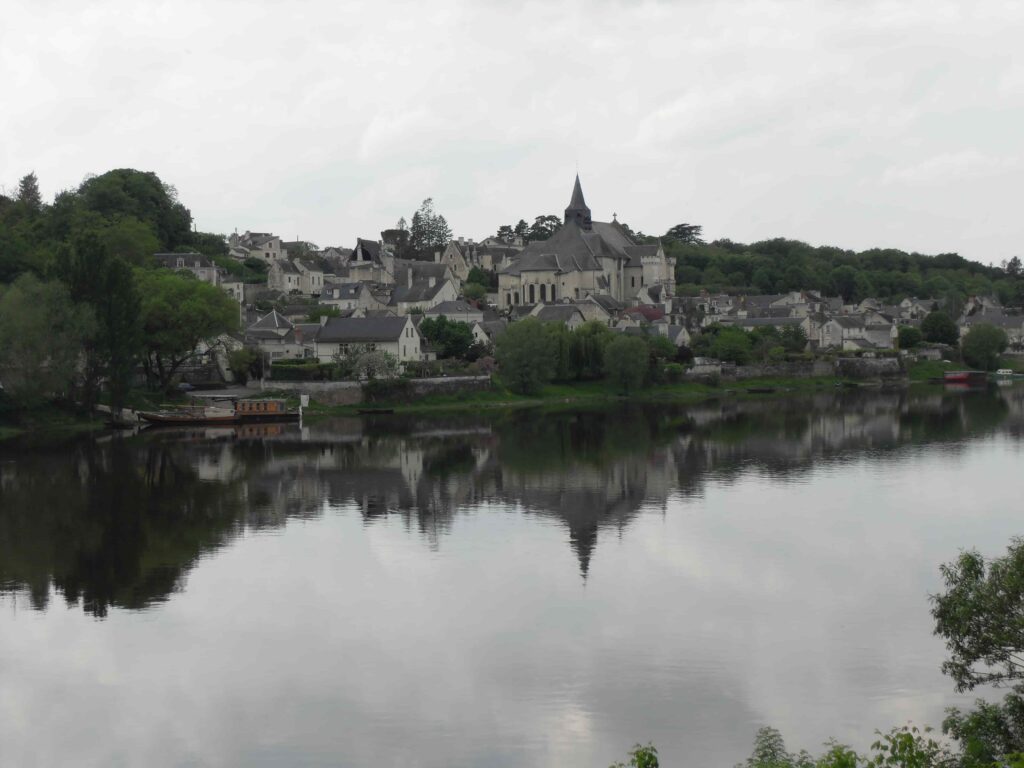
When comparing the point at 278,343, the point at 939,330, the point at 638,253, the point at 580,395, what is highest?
the point at 638,253

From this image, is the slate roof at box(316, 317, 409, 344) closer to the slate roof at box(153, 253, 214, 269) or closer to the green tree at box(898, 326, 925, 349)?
the slate roof at box(153, 253, 214, 269)

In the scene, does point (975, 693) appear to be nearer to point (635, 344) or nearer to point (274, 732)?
point (274, 732)

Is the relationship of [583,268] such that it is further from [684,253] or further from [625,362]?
[684,253]

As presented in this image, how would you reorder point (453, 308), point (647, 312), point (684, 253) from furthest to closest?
point (684, 253) < point (647, 312) < point (453, 308)

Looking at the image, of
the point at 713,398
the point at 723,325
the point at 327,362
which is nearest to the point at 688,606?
the point at 327,362

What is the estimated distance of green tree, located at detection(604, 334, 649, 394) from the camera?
211 ft

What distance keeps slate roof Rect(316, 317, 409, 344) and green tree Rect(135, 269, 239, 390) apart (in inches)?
217

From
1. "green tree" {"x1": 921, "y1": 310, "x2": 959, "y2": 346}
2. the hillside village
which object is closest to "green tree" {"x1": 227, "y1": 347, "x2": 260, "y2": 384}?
the hillside village

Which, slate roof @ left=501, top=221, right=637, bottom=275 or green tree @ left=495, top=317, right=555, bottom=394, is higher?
slate roof @ left=501, top=221, right=637, bottom=275

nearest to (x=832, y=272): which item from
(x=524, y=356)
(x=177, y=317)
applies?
(x=524, y=356)

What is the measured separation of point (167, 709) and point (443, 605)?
221 inches

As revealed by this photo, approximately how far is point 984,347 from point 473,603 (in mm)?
75041

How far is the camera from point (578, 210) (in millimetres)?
92688

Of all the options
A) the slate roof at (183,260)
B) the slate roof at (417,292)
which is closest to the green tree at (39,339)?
the slate roof at (183,260)
